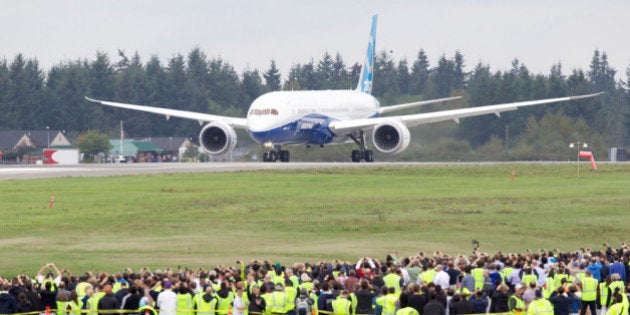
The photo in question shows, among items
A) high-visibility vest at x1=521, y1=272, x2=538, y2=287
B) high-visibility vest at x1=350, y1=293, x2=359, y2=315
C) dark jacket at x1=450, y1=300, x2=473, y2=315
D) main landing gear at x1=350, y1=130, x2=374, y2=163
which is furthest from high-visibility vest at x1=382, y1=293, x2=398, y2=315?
main landing gear at x1=350, y1=130, x2=374, y2=163

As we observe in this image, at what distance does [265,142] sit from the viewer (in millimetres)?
Result: 95875

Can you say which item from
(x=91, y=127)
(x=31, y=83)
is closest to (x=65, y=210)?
(x=91, y=127)

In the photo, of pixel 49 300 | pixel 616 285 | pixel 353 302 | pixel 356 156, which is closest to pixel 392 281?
pixel 353 302

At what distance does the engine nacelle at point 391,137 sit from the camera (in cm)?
9381

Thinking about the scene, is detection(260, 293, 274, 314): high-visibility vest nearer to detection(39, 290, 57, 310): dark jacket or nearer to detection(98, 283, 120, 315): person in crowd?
detection(98, 283, 120, 315): person in crowd

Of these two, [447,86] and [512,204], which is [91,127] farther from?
[512,204]

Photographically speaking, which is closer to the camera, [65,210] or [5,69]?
[65,210]

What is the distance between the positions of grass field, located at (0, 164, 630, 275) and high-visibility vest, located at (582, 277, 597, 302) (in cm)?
1489

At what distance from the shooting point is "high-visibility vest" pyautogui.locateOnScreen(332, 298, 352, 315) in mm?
28984

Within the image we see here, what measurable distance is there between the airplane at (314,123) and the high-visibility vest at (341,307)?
64370 mm

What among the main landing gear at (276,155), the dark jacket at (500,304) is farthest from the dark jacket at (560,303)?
the main landing gear at (276,155)

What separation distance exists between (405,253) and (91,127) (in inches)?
4639

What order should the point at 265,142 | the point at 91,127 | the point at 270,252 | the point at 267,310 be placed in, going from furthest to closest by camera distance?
the point at 91,127 < the point at 265,142 < the point at 270,252 < the point at 267,310

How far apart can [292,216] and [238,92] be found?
115 m
